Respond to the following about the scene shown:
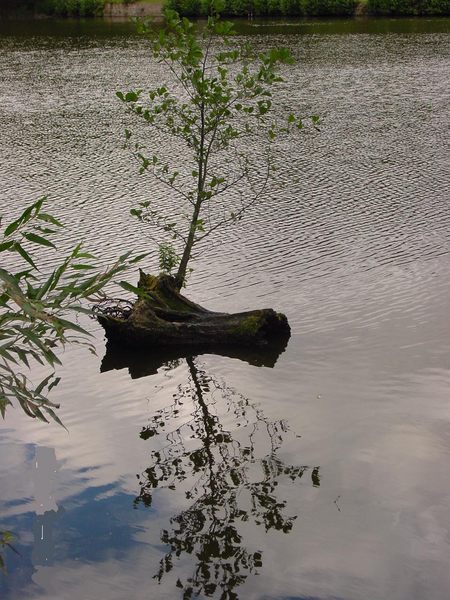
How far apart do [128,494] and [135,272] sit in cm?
566

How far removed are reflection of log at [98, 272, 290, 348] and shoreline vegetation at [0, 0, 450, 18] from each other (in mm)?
38511

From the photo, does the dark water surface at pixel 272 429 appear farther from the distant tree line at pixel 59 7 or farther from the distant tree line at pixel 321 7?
the distant tree line at pixel 59 7

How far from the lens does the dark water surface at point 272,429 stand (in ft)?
23.3

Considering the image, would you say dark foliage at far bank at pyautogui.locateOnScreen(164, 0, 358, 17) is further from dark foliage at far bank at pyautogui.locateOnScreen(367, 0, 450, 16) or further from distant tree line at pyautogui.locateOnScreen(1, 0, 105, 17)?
distant tree line at pyautogui.locateOnScreen(1, 0, 105, 17)

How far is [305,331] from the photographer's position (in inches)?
449

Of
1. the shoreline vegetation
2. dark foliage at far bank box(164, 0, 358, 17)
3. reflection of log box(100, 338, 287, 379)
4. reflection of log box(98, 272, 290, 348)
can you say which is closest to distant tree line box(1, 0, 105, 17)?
the shoreline vegetation

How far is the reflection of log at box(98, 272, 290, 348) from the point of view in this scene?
10.9 m

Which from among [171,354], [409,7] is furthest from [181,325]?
[409,7]

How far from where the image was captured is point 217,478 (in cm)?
828

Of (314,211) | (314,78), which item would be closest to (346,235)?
(314,211)

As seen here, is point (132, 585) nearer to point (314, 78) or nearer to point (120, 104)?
point (120, 104)

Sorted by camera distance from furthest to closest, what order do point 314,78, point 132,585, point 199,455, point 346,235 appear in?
1. point 314,78
2. point 346,235
3. point 199,455
4. point 132,585

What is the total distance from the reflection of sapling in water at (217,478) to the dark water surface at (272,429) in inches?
0.8

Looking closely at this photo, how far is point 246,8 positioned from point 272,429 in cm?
5178
